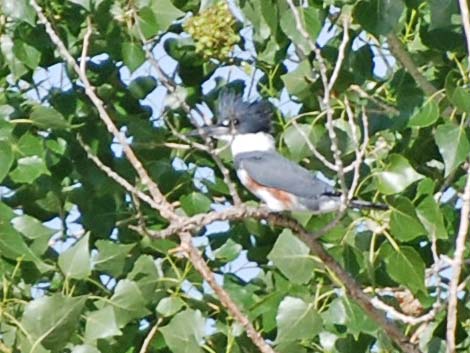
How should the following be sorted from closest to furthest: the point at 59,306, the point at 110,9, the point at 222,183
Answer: the point at 59,306
the point at 110,9
the point at 222,183

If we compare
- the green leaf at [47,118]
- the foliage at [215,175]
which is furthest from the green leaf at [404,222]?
the green leaf at [47,118]

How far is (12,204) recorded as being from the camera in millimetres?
3430

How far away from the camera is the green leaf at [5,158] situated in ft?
9.84

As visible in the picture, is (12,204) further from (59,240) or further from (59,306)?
(59,306)

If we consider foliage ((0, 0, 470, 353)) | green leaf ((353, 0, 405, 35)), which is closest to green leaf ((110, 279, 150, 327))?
foliage ((0, 0, 470, 353))

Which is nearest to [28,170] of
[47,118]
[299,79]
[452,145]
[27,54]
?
[47,118]

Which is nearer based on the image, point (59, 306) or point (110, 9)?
point (59, 306)

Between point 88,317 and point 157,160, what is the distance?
425mm

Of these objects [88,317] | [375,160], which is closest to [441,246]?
[375,160]

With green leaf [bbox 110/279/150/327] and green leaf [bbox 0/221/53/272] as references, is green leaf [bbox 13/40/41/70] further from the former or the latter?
green leaf [bbox 110/279/150/327]

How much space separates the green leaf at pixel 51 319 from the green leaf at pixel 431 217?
0.60 meters

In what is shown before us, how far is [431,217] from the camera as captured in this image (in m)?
2.97

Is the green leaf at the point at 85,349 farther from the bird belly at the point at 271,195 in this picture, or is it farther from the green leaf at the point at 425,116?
the green leaf at the point at 425,116

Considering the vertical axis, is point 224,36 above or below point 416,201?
above
